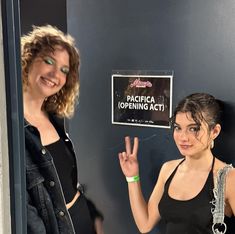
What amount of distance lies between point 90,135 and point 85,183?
200mm

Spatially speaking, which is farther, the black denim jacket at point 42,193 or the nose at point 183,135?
the nose at point 183,135

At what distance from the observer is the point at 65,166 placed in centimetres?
126

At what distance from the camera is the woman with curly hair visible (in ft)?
3.35

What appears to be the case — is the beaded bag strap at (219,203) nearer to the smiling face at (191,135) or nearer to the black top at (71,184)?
the smiling face at (191,135)

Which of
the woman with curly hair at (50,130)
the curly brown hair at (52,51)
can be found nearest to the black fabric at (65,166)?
the woman with curly hair at (50,130)

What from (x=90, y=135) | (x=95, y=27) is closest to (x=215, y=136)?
(x=90, y=135)

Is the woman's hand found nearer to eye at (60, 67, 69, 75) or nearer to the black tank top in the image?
the black tank top

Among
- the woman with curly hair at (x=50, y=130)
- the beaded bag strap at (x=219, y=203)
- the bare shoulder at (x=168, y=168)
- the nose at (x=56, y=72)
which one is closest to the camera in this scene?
the woman with curly hair at (x=50, y=130)

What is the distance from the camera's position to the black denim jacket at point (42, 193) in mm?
969

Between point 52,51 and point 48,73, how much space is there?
75 mm

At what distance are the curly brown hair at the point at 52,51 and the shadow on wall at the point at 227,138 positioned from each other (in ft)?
1.84

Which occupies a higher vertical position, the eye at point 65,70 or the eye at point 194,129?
the eye at point 65,70

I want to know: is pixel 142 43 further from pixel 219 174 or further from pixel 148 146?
pixel 219 174

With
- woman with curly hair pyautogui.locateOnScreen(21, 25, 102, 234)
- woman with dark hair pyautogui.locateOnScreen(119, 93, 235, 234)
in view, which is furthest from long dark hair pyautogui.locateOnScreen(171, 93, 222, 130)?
woman with curly hair pyautogui.locateOnScreen(21, 25, 102, 234)
